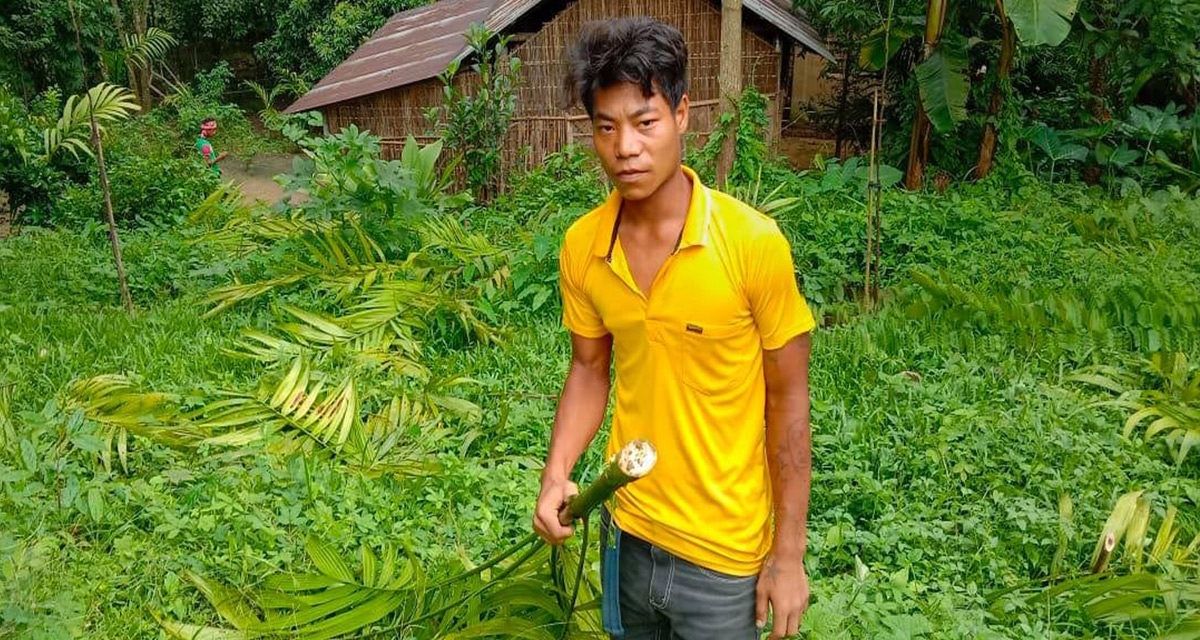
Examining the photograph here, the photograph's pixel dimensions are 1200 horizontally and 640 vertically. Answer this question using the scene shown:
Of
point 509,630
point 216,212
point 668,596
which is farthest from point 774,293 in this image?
point 216,212

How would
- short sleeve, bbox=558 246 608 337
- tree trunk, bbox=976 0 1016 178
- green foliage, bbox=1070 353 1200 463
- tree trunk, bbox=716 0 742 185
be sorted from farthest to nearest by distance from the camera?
tree trunk, bbox=976 0 1016 178, tree trunk, bbox=716 0 742 185, green foliage, bbox=1070 353 1200 463, short sleeve, bbox=558 246 608 337

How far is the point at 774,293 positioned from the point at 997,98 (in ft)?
21.6

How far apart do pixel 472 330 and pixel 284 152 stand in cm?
1334

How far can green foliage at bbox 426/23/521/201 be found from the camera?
24.8 feet

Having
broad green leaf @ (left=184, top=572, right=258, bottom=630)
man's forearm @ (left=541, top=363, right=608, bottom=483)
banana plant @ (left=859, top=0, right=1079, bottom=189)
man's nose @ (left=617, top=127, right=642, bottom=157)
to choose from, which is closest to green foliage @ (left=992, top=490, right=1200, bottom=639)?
man's forearm @ (left=541, top=363, right=608, bottom=483)

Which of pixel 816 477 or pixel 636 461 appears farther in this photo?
pixel 816 477

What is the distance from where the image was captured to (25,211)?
346 inches

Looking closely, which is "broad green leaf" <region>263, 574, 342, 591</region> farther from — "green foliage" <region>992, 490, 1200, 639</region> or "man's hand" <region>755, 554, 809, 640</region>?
"green foliage" <region>992, 490, 1200, 639</region>

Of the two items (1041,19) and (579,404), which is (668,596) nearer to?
(579,404)

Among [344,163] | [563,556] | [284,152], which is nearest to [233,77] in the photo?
[284,152]

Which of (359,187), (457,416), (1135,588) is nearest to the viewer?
(1135,588)

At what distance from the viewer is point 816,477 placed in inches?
125

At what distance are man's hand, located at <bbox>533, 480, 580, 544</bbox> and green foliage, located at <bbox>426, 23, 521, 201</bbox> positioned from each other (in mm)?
6246

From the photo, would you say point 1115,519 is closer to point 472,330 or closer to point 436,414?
point 436,414
